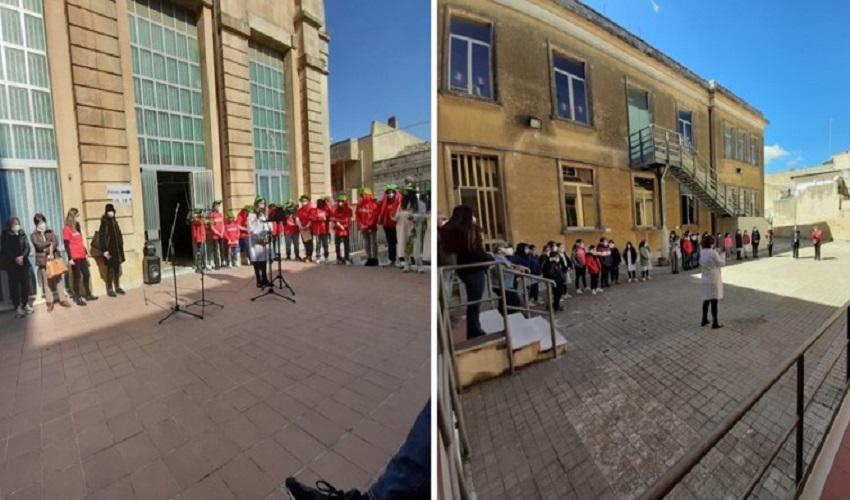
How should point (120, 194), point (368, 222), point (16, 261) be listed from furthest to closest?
point (368, 222) < point (120, 194) < point (16, 261)

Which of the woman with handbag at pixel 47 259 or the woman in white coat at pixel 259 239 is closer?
the woman with handbag at pixel 47 259

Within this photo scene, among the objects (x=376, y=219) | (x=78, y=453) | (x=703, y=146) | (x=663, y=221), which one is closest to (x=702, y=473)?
(x=663, y=221)

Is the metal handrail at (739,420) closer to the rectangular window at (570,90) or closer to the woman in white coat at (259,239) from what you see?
the rectangular window at (570,90)

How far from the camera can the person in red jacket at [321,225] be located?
0.79 meters

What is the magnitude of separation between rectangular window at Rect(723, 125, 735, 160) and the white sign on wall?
0.98 metres

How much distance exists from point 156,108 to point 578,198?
0.72 metres

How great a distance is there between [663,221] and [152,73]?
2.93 ft

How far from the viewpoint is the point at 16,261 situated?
1.70ft

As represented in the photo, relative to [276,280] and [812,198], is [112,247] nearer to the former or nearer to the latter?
[276,280]

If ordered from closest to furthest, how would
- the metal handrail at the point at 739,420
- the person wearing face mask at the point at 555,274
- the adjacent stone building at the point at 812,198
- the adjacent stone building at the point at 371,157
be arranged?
1. the metal handrail at the point at 739,420
2. the person wearing face mask at the point at 555,274
3. the adjacent stone building at the point at 371,157
4. the adjacent stone building at the point at 812,198

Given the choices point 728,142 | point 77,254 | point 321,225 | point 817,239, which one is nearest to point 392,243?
point 321,225

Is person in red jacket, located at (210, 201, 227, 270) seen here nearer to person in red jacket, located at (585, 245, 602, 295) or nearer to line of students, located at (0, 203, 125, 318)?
line of students, located at (0, 203, 125, 318)

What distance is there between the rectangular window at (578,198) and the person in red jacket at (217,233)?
600 millimetres

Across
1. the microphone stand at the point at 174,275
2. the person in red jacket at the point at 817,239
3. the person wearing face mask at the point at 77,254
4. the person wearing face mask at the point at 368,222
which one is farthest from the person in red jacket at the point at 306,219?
the person in red jacket at the point at 817,239
